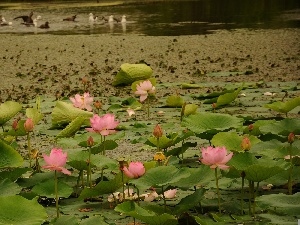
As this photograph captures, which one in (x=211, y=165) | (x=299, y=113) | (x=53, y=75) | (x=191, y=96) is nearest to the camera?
(x=211, y=165)

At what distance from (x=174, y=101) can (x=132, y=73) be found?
1.01 m

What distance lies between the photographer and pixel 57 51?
7.09 meters

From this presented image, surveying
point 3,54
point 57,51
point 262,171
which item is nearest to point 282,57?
point 57,51

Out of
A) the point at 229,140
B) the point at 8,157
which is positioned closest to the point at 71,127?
the point at 8,157

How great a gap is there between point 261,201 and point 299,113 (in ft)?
5.70

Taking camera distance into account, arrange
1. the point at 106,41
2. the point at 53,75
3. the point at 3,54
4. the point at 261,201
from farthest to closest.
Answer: the point at 106,41, the point at 3,54, the point at 53,75, the point at 261,201

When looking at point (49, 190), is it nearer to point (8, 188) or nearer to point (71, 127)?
point (8, 188)

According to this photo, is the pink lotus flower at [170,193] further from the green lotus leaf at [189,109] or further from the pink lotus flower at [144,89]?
the green lotus leaf at [189,109]

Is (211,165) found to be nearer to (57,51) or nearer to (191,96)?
(191,96)

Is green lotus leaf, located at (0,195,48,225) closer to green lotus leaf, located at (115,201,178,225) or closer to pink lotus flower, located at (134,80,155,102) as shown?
green lotus leaf, located at (115,201,178,225)

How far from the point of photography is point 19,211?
148 centimetres

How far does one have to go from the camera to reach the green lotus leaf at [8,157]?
1878 millimetres

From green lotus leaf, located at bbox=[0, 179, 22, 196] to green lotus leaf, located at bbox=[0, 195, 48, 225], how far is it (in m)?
0.23

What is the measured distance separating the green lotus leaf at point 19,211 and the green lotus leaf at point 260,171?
1.66 feet
